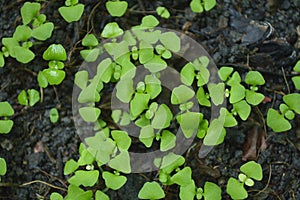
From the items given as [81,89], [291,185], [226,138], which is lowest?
[291,185]

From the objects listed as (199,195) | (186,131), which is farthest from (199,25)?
(199,195)

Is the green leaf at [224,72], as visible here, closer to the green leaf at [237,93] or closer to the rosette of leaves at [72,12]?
the green leaf at [237,93]

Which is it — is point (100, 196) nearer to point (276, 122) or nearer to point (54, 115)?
point (54, 115)

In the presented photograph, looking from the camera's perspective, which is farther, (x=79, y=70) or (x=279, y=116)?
(x=79, y=70)

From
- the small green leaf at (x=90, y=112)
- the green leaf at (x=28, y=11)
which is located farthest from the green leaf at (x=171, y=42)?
the green leaf at (x=28, y=11)

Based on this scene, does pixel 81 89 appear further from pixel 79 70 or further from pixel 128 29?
pixel 128 29

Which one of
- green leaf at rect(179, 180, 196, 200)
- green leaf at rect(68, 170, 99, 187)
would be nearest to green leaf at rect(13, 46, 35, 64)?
green leaf at rect(68, 170, 99, 187)

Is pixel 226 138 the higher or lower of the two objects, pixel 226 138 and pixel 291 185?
the higher
